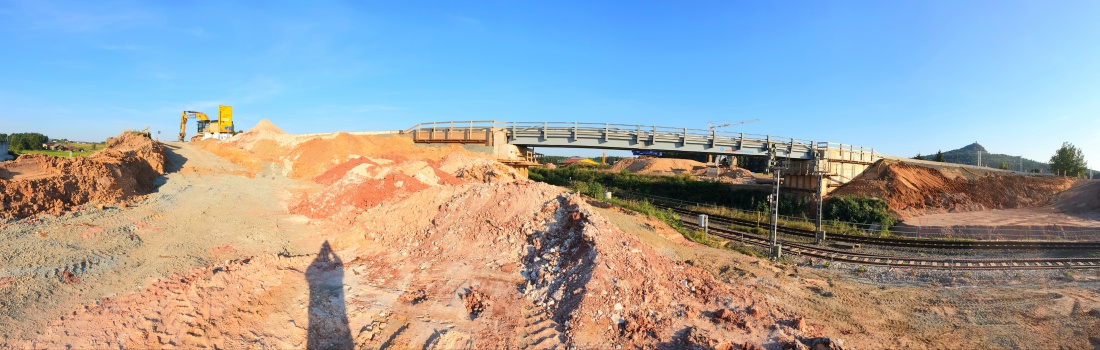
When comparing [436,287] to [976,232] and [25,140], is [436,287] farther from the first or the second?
[25,140]

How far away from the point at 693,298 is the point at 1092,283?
14668 millimetres

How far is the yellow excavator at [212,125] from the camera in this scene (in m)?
35.0

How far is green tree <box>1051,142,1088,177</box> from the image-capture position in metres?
58.6

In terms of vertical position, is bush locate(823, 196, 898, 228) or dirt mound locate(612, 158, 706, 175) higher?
dirt mound locate(612, 158, 706, 175)

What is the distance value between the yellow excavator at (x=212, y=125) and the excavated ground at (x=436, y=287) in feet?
65.0

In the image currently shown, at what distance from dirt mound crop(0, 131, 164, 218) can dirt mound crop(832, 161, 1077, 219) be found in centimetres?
4305

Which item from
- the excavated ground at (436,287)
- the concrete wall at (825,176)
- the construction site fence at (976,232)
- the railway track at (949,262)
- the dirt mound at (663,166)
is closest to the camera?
the excavated ground at (436,287)

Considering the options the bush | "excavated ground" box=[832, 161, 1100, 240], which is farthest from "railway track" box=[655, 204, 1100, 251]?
the bush

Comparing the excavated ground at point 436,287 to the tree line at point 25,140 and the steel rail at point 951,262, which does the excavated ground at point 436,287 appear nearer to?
the steel rail at point 951,262

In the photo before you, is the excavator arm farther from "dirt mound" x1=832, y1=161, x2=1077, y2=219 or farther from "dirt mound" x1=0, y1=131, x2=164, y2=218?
"dirt mound" x1=832, y1=161, x2=1077, y2=219

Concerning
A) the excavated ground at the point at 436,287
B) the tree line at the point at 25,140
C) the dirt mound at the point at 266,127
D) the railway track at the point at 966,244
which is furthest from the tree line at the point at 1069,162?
the tree line at the point at 25,140

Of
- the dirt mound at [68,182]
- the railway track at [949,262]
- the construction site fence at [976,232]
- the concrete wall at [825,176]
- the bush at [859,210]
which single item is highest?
the concrete wall at [825,176]

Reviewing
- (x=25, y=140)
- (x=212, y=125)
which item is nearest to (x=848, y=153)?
(x=212, y=125)

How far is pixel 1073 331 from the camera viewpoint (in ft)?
36.6
